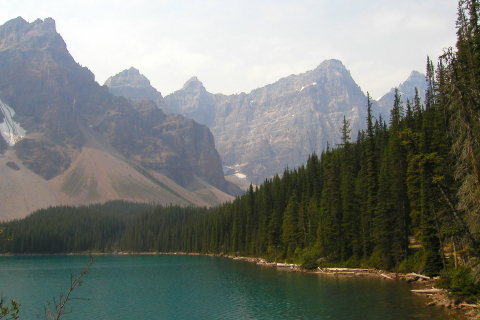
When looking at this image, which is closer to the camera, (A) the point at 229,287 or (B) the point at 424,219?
(B) the point at 424,219

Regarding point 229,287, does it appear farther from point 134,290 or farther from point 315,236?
point 315,236

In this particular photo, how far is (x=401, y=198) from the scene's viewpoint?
68.4 meters

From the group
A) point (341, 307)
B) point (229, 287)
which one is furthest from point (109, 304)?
point (341, 307)

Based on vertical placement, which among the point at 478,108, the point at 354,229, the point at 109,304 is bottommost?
the point at 109,304

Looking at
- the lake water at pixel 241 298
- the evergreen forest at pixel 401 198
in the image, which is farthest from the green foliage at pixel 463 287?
the lake water at pixel 241 298

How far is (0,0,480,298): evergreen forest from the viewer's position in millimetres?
29500

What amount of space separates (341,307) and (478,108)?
84.0ft

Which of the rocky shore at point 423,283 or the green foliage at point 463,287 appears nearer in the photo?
the rocky shore at point 423,283

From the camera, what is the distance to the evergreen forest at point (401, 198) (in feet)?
96.8

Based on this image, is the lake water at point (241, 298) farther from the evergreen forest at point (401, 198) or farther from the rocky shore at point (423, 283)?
the evergreen forest at point (401, 198)

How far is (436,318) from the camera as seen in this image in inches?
1441

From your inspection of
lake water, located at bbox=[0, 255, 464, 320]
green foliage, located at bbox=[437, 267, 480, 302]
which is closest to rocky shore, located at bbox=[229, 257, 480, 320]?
green foliage, located at bbox=[437, 267, 480, 302]

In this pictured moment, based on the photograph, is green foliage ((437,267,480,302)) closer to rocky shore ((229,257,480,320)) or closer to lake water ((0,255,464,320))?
rocky shore ((229,257,480,320))

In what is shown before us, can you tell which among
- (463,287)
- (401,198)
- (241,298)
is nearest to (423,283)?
(463,287)
